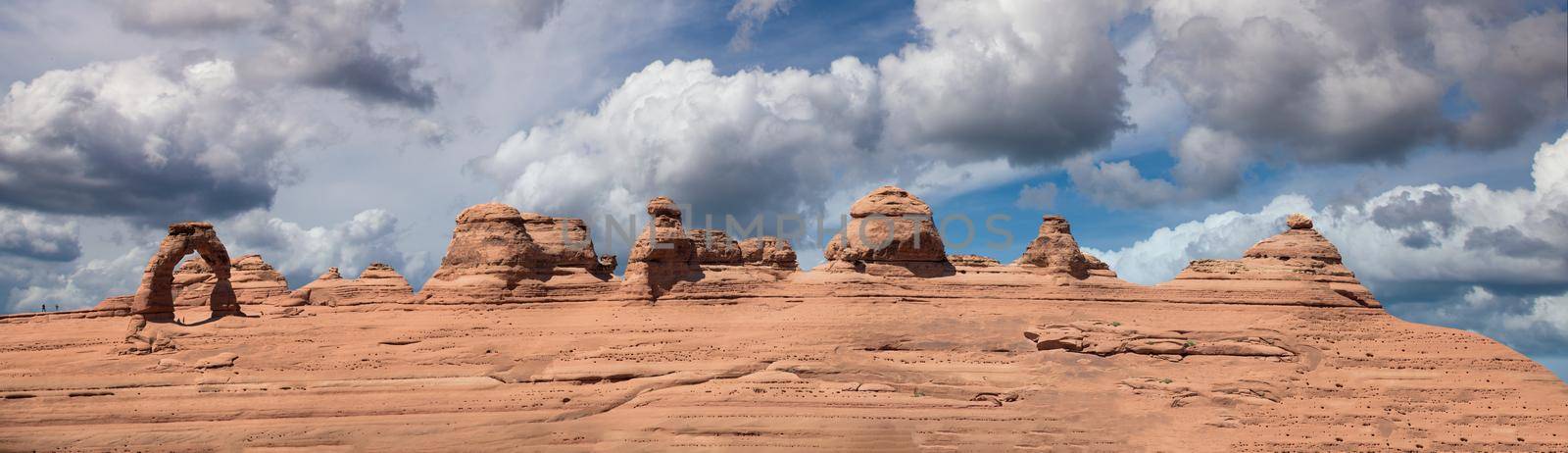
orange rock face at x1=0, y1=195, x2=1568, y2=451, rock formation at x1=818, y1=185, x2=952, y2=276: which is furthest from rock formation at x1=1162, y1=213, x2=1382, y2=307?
rock formation at x1=818, y1=185, x2=952, y2=276

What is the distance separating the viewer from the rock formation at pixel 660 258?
3111 centimetres

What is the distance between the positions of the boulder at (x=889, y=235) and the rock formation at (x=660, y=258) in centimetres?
510

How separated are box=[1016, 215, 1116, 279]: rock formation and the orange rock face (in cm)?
11

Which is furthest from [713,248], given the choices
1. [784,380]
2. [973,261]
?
[973,261]

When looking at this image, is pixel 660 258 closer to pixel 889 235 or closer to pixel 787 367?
pixel 787 367

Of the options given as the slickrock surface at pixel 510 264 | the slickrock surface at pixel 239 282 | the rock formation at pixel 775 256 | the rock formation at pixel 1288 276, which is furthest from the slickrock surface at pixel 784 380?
the slickrock surface at pixel 239 282

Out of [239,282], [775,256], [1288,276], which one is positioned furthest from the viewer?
[239,282]

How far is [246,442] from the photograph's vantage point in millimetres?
25547

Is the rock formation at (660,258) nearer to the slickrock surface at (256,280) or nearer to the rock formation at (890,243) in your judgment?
the rock formation at (890,243)

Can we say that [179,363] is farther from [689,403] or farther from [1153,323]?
[1153,323]

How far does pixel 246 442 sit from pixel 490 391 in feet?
21.3

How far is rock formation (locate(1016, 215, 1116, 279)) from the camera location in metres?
32.9

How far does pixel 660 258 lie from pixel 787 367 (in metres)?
6.42

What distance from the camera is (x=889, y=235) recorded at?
1261 inches
